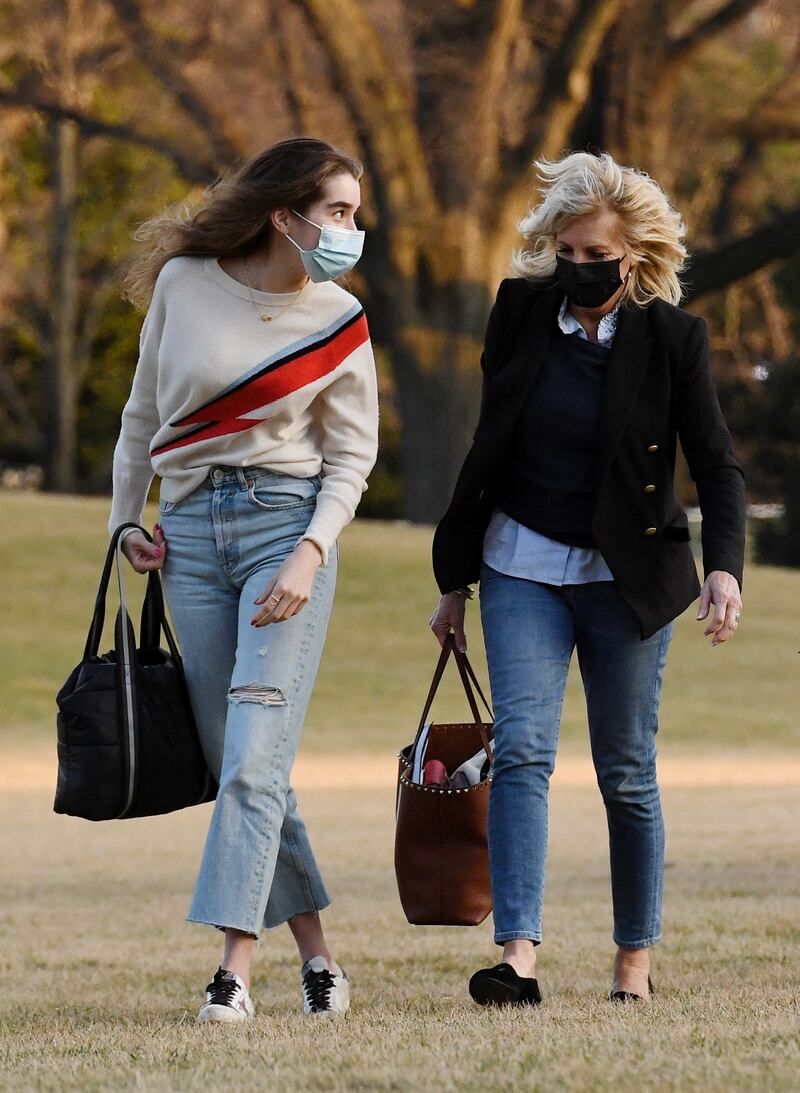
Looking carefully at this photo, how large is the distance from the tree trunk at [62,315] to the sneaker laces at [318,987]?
117 feet

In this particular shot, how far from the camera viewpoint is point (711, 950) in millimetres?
5852

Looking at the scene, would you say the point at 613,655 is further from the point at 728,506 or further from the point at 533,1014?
the point at 533,1014

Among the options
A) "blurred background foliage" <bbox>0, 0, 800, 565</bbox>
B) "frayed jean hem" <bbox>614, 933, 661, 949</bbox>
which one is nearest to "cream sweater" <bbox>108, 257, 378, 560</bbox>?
"frayed jean hem" <bbox>614, 933, 661, 949</bbox>

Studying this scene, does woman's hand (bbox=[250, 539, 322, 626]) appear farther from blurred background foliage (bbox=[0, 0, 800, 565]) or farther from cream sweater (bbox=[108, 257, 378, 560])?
blurred background foliage (bbox=[0, 0, 800, 565])

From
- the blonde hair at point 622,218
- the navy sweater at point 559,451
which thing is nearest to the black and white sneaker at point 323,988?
the navy sweater at point 559,451

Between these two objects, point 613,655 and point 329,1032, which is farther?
point 613,655

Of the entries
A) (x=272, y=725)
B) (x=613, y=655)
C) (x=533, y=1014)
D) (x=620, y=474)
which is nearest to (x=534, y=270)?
(x=620, y=474)

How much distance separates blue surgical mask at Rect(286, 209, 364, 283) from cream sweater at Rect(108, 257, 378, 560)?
136 mm

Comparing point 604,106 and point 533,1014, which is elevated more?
point 604,106

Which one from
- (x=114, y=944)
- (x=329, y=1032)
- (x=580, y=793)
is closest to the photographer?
(x=329, y=1032)

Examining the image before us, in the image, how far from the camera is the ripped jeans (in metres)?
4.37

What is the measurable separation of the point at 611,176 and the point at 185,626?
1506 millimetres

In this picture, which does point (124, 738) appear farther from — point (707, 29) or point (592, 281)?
point (707, 29)

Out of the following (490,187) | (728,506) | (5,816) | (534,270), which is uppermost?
(490,187)
